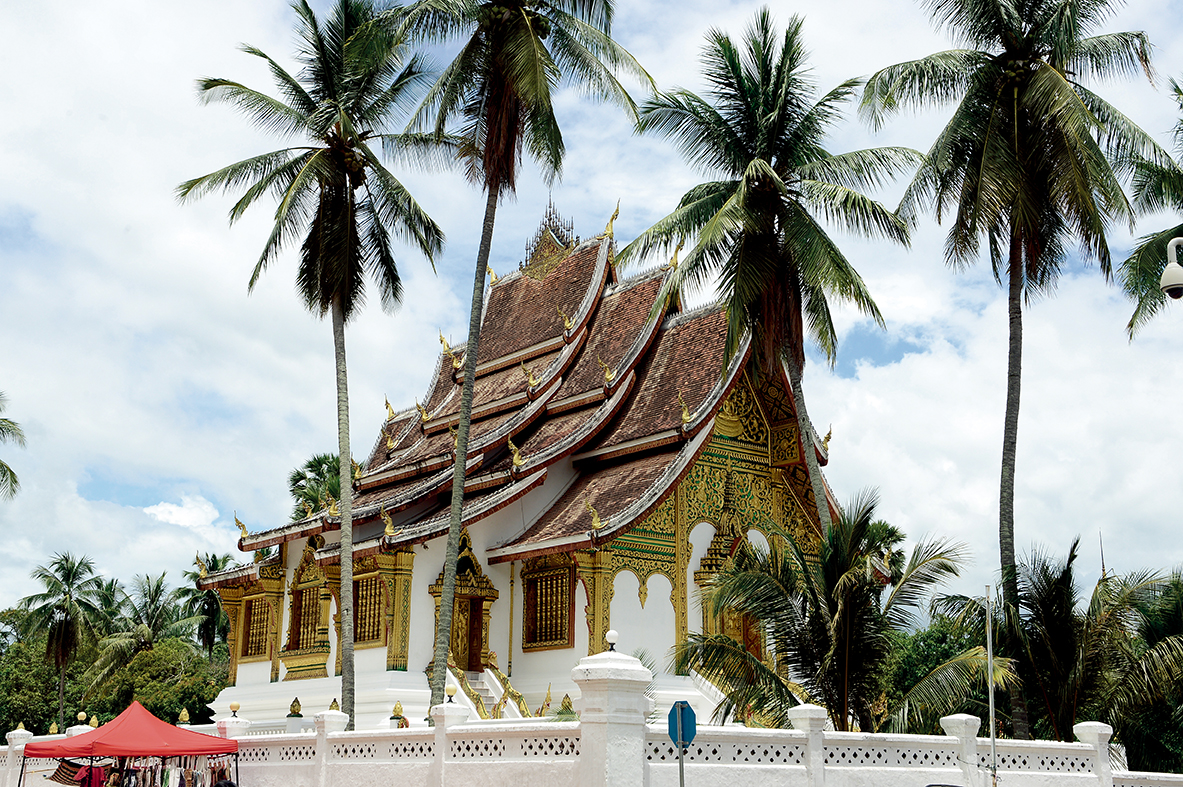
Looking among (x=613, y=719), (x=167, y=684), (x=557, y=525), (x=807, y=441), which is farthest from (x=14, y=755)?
(x=167, y=684)

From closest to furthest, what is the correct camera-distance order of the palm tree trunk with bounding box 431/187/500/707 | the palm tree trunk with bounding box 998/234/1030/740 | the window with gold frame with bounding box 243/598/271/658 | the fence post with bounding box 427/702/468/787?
the fence post with bounding box 427/702/468/787 → the palm tree trunk with bounding box 998/234/1030/740 → the palm tree trunk with bounding box 431/187/500/707 → the window with gold frame with bounding box 243/598/271/658

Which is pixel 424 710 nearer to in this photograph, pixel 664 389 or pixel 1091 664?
pixel 664 389

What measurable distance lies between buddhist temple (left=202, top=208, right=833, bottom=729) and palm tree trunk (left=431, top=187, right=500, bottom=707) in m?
1.79

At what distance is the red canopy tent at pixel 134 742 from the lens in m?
12.5

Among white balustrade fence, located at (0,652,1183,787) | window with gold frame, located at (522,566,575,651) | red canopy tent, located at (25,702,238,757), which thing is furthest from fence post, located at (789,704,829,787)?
window with gold frame, located at (522,566,575,651)

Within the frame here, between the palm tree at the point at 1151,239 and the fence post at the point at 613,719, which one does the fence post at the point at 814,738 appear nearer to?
the fence post at the point at 613,719

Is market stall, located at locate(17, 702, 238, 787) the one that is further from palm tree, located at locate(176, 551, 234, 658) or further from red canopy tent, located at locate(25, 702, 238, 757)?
palm tree, located at locate(176, 551, 234, 658)

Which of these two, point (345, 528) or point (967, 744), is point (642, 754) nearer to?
point (967, 744)

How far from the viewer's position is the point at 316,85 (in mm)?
19688

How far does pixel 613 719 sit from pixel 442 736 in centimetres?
268

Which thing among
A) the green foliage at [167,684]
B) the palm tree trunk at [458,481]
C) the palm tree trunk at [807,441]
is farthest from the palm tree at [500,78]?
the green foliage at [167,684]

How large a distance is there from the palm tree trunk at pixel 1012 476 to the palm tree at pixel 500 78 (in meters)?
6.33

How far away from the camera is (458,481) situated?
1759cm

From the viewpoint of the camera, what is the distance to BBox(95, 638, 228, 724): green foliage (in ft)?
118
